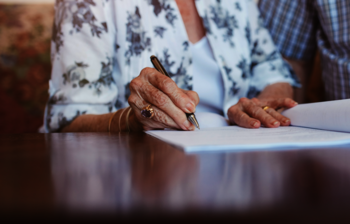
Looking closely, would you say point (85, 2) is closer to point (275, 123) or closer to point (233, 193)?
point (275, 123)

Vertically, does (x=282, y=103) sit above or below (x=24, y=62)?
below

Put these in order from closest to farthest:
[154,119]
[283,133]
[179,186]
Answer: [179,186] < [283,133] < [154,119]

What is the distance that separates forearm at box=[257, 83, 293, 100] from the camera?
0.92m

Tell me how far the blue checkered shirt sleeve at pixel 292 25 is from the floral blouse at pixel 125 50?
19cm

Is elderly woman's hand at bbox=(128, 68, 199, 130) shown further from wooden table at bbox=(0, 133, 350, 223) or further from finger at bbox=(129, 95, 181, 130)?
wooden table at bbox=(0, 133, 350, 223)

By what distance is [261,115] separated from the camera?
1.86ft

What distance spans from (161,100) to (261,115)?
0.71 feet

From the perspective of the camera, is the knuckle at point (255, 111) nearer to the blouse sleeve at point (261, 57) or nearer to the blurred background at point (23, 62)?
the blouse sleeve at point (261, 57)

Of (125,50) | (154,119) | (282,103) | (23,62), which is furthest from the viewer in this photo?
(23,62)

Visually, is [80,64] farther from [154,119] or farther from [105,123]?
[154,119]

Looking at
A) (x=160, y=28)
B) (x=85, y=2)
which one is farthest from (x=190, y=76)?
(x=85, y=2)

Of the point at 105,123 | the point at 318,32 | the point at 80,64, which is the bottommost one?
the point at 105,123

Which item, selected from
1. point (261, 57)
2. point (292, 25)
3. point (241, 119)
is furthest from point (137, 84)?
point (292, 25)

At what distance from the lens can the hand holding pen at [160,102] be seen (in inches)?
19.5
